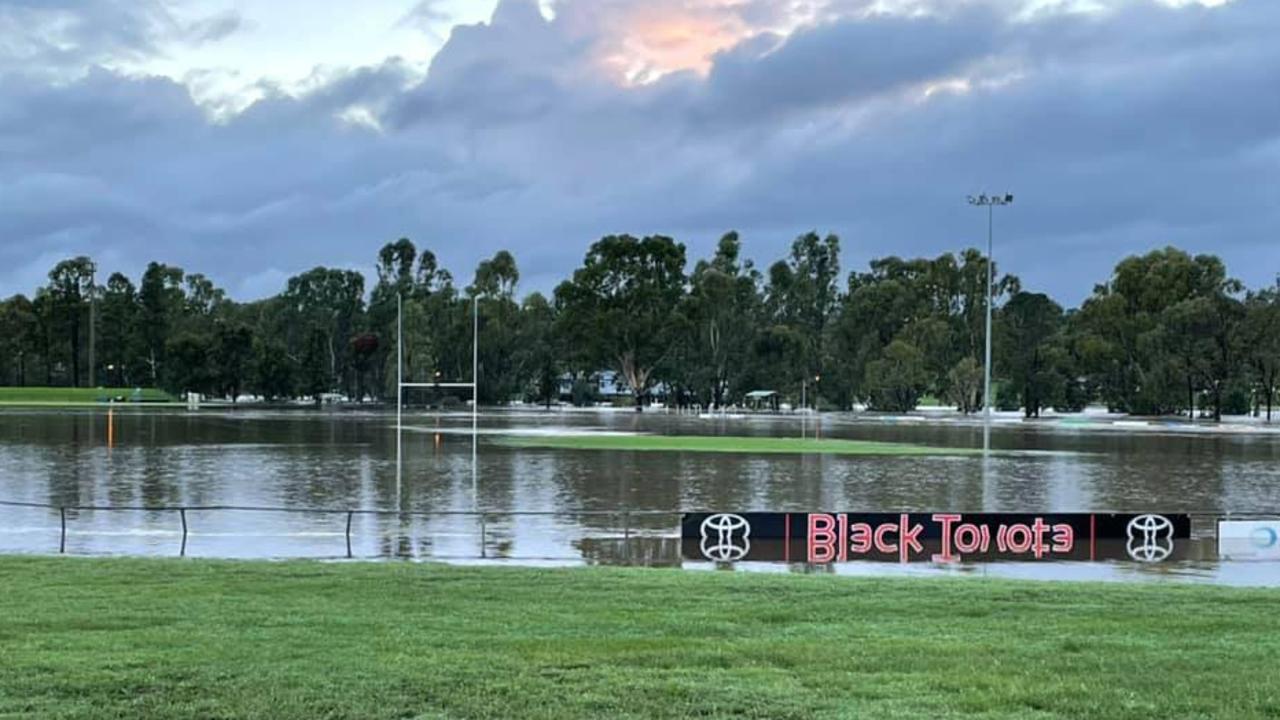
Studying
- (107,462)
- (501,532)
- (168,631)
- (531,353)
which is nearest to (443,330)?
(531,353)

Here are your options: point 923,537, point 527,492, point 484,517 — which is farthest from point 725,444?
point 923,537

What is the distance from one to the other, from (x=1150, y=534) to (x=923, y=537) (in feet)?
Result: 14.6

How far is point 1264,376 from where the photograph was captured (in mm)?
97250

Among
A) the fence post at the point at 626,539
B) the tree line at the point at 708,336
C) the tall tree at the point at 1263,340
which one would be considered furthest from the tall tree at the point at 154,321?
the fence post at the point at 626,539

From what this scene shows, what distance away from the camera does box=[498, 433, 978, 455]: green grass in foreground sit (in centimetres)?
5034

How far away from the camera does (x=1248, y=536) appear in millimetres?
20422

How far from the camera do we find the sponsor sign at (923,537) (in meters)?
19.5

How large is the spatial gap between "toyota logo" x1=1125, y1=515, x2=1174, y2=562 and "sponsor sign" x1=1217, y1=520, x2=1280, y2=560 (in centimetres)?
85

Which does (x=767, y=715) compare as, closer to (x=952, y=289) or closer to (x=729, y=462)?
(x=729, y=462)

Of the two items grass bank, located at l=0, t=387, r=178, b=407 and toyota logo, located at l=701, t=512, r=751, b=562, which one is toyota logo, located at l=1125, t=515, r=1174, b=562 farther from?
grass bank, located at l=0, t=387, r=178, b=407

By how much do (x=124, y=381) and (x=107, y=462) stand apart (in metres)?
118

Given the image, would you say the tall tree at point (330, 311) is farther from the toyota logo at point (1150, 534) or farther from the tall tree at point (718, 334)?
the toyota logo at point (1150, 534)

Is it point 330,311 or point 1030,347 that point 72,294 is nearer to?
point 330,311

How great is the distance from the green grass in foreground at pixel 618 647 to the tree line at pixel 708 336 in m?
96.1
